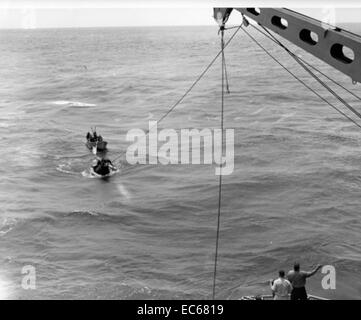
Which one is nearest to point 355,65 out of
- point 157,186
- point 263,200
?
point 263,200

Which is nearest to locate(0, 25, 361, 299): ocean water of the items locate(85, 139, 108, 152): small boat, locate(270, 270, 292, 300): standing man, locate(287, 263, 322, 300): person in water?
locate(85, 139, 108, 152): small boat

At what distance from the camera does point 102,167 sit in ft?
138

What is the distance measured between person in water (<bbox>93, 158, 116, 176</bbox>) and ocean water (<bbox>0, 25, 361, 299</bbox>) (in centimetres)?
137

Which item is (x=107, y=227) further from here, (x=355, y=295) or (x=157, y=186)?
(x=355, y=295)

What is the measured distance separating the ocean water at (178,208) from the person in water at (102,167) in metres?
1.37

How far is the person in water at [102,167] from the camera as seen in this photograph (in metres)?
41.8

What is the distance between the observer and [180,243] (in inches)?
1144

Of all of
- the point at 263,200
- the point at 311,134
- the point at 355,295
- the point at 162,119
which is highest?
the point at 162,119

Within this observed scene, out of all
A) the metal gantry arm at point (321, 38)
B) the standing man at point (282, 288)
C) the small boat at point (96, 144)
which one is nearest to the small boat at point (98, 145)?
the small boat at point (96, 144)

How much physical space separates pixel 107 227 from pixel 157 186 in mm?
8965

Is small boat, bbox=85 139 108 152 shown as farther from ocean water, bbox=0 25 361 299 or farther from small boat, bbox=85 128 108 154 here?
ocean water, bbox=0 25 361 299

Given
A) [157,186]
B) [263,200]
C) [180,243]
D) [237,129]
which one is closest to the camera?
[180,243]

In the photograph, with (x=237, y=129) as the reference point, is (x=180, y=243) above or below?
below

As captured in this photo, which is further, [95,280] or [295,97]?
[295,97]
